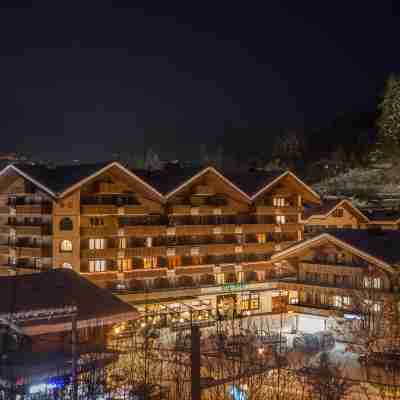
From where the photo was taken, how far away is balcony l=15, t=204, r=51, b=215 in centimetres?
3796

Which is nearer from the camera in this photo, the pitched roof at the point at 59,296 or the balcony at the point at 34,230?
the pitched roof at the point at 59,296

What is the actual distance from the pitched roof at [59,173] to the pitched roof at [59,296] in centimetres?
1486

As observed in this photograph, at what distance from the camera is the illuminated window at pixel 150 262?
39875 mm

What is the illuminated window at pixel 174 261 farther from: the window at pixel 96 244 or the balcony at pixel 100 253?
the window at pixel 96 244

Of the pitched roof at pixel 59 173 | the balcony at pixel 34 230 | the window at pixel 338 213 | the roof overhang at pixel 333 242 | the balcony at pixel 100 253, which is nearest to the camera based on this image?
the roof overhang at pixel 333 242

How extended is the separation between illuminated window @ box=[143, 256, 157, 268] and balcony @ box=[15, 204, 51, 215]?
6.19 meters

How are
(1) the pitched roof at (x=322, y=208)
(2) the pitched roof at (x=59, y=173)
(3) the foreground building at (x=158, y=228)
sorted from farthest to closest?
(1) the pitched roof at (x=322, y=208)
(3) the foreground building at (x=158, y=228)
(2) the pitched roof at (x=59, y=173)

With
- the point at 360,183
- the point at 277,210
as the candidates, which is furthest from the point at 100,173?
the point at 360,183

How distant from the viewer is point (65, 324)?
18.9 m

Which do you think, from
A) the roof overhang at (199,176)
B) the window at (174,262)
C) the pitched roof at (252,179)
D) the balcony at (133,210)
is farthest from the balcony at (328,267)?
the pitched roof at (252,179)

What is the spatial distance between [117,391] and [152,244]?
3010cm

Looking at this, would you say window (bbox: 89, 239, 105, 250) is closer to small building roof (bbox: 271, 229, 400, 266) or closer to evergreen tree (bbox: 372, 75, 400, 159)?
small building roof (bbox: 271, 229, 400, 266)

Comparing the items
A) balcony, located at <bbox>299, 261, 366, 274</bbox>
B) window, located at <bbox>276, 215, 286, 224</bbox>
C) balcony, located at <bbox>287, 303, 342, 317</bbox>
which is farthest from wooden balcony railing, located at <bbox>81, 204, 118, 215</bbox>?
window, located at <bbox>276, 215, 286, 224</bbox>

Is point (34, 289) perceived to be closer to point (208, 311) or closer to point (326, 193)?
point (208, 311)
